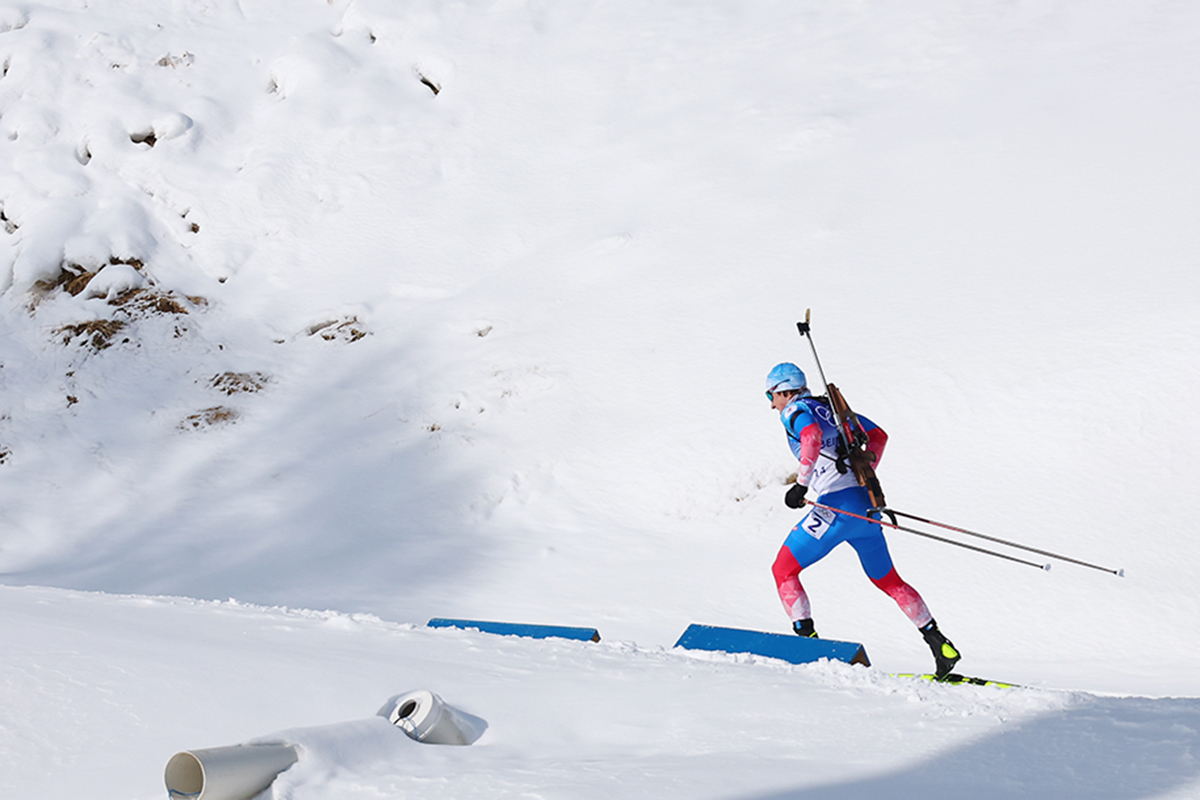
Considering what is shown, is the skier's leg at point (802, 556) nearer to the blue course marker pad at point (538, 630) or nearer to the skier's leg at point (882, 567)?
the skier's leg at point (882, 567)

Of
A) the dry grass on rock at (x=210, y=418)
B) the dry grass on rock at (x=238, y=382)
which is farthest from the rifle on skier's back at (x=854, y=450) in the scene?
the dry grass on rock at (x=238, y=382)

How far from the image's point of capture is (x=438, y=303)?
623 inches

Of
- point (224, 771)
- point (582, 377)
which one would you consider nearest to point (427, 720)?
point (224, 771)

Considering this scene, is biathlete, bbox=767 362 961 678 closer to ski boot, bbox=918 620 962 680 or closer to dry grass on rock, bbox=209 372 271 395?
ski boot, bbox=918 620 962 680

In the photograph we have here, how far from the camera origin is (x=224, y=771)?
282 centimetres

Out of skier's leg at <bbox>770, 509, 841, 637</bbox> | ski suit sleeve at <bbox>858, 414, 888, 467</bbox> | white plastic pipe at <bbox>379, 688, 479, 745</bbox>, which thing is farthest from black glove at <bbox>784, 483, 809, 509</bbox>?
white plastic pipe at <bbox>379, 688, 479, 745</bbox>

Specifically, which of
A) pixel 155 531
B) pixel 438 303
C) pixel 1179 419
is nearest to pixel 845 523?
pixel 1179 419

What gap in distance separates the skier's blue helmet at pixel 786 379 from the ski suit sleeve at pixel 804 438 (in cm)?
18

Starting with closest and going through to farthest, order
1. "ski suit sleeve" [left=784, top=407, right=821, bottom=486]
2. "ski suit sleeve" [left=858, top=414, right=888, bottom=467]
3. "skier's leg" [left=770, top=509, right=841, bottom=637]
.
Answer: "ski suit sleeve" [left=784, top=407, right=821, bottom=486], "skier's leg" [left=770, top=509, right=841, bottom=637], "ski suit sleeve" [left=858, top=414, right=888, bottom=467]

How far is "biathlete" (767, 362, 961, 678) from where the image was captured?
19.2 ft

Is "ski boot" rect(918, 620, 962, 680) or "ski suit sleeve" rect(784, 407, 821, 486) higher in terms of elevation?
"ski suit sleeve" rect(784, 407, 821, 486)

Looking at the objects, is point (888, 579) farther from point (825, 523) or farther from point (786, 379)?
point (786, 379)

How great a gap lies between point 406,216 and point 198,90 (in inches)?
269

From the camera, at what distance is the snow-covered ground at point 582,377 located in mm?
3727
